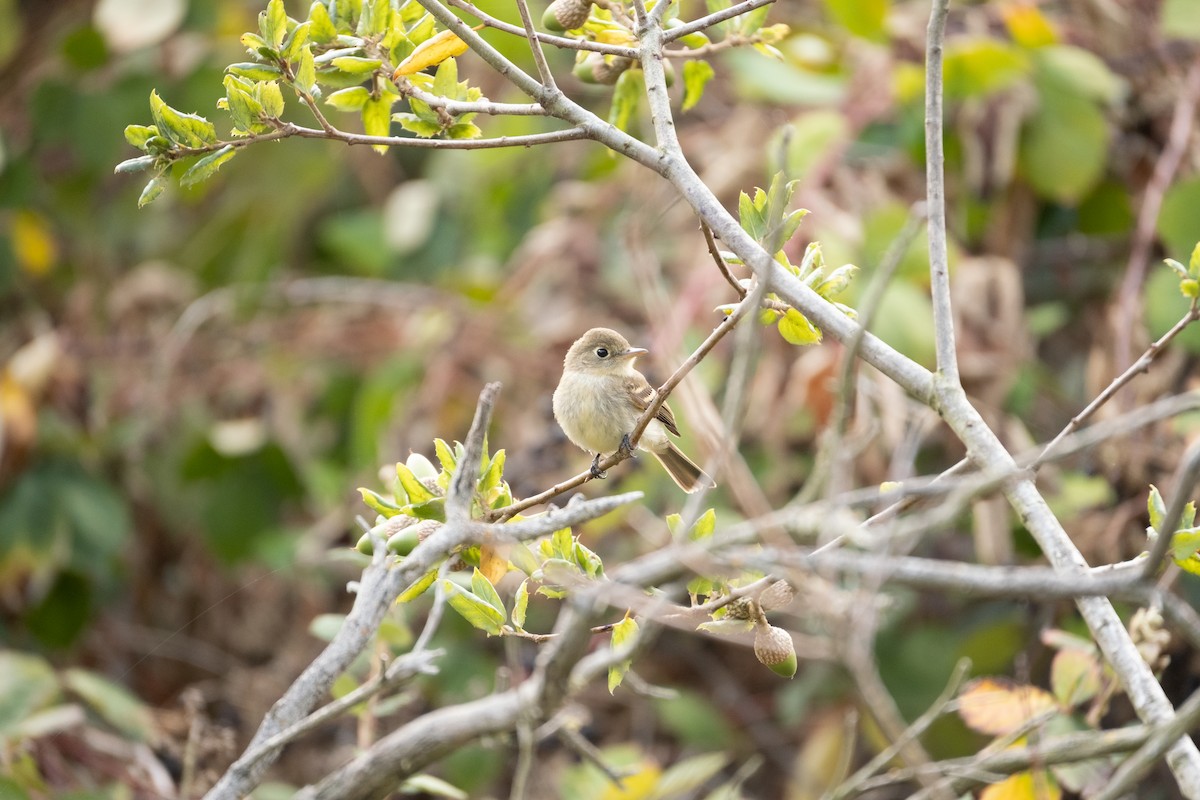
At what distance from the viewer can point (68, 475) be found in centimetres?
535

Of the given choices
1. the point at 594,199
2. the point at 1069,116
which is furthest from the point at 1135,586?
the point at 594,199

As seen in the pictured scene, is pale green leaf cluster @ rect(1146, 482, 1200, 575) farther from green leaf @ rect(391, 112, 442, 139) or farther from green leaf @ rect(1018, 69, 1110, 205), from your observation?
green leaf @ rect(1018, 69, 1110, 205)

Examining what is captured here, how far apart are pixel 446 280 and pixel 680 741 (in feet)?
7.63

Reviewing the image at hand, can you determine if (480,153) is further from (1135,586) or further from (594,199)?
(1135,586)

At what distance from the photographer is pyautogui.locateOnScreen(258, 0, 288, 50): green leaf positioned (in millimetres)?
2033

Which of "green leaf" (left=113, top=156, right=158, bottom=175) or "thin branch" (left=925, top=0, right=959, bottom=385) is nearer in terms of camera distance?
"thin branch" (left=925, top=0, right=959, bottom=385)

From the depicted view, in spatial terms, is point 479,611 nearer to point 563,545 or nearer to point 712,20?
point 563,545

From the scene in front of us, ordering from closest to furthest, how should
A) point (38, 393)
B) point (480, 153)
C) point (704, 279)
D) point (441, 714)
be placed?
point (441, 714) < point (704, 279) < point (38, 393) < point (480, 153)

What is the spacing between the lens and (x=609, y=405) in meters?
3.80

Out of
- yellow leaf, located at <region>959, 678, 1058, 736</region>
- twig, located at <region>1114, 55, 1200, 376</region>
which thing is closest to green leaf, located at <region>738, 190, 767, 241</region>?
yellow leaf, located at <region>959, 678, 1058, 736</region>

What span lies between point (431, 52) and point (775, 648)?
1154mm

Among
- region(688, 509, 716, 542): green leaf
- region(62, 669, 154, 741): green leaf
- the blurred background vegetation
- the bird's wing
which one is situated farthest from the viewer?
the blurred background vegetation

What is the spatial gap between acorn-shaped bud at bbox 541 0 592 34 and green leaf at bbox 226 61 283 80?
1.71 ft

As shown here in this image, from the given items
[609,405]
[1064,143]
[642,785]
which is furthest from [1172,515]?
[1064,143]
